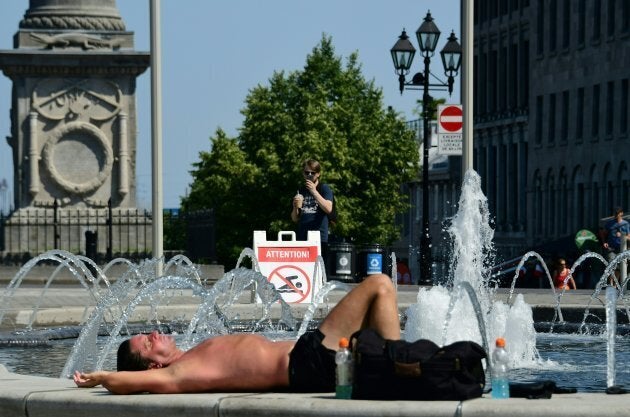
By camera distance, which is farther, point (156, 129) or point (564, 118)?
point (564, 118)

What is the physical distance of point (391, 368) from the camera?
35.3 feet

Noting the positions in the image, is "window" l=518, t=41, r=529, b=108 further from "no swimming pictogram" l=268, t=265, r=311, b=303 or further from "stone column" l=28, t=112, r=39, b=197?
"no swimming pictogram" l=268, t=265, r=311, b=303

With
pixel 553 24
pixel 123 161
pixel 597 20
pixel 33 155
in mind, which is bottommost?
pixel 123 161

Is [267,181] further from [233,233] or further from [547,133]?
[547,133]

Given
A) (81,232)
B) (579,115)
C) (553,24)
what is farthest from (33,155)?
(553,24)

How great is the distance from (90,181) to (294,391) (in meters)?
36.0

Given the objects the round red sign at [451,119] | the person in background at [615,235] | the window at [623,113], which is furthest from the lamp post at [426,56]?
the window at [623,113]

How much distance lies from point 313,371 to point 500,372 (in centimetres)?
130

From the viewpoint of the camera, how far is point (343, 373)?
35.9 ft

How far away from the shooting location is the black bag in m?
10.6

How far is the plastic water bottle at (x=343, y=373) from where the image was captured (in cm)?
1094

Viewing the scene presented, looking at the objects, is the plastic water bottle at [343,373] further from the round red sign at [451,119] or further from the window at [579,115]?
the window at [579,115]

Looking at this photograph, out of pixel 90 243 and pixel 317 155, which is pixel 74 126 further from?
pixel 317 155

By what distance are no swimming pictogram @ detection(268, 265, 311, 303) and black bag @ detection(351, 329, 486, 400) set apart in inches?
671
